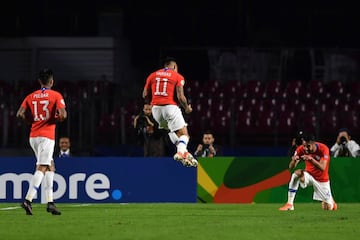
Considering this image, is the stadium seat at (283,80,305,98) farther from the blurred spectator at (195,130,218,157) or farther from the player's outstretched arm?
the player's outstretched arm

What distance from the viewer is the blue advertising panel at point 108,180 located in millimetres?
22938

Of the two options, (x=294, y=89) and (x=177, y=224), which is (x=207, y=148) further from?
(x=177, y=224)

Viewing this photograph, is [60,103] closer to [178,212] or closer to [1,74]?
[178,212]

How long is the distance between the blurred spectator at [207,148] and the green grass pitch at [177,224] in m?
5.64

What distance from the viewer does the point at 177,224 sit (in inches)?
562

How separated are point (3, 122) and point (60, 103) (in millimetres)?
13396

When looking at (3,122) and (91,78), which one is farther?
(91,78)

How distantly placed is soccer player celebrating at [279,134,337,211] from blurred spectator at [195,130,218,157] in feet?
11.5

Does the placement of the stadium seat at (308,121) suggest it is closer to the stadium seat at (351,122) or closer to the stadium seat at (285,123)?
the stadium seat at (285,123)

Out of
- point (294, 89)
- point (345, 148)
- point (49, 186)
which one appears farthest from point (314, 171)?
point (294, 89)

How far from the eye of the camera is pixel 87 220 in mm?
14977

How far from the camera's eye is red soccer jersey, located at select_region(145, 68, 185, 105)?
1812cm

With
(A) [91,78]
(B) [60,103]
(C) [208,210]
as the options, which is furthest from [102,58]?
(B) [60,103]

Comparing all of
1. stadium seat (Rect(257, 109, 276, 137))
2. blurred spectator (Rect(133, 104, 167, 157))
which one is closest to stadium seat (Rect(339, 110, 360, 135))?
stadium seat (Rect(257, 109, 276, 137))
